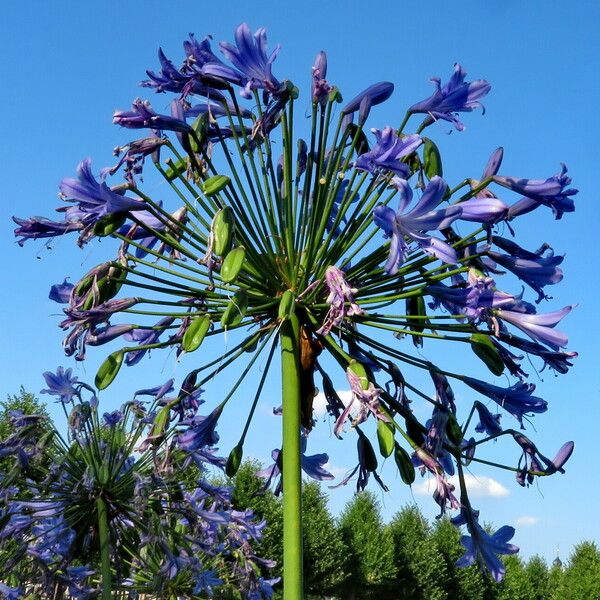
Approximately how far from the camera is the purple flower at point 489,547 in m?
5.23

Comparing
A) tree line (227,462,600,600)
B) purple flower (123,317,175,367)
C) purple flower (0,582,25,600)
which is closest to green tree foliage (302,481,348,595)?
tree line (227,462,600,600)

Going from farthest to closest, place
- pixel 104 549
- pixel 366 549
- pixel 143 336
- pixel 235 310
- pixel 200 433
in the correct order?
pixel 366 549 → pixel 104 549 → pixel 143 336 → pixel 200 433 → pixel 235 310

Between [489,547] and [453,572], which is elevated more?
[453,572]

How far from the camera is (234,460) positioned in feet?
17.6

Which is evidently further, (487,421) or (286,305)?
(487,421)

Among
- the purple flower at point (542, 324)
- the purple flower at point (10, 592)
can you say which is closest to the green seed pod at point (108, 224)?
the purple flower at point (542, 324)

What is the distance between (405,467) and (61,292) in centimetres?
233

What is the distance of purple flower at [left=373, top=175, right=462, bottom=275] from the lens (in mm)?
4594

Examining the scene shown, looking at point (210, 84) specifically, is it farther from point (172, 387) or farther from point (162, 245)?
point (172, 387)

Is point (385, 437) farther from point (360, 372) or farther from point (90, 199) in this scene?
point (90, 199)

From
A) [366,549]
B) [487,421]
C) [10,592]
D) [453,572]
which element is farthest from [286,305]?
[453,572]

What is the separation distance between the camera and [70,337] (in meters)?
5.20

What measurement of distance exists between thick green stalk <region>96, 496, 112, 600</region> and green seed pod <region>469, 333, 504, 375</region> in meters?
4.63

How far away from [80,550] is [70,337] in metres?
4.97
